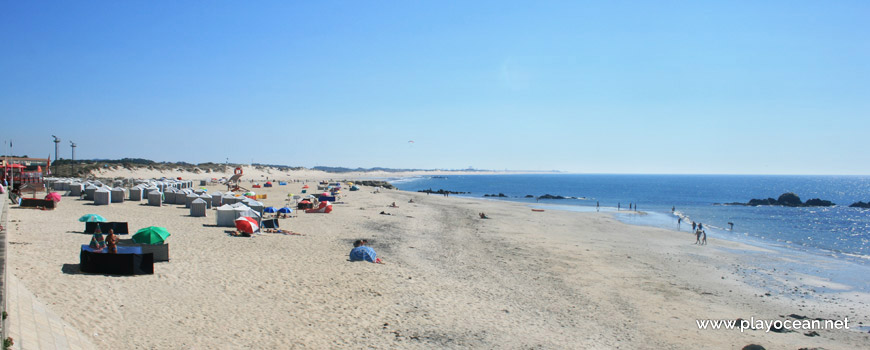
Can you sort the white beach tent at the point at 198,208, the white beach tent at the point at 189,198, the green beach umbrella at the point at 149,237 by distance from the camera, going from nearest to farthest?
the green beach umbrella at the point at 149,237 < the white beach tent at the point at 198,208 < the white beach tent at the point at 189,198

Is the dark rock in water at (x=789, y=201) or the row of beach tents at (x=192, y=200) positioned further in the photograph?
the dark rock in water at (x=789, y=201)

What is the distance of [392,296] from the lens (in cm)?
1238

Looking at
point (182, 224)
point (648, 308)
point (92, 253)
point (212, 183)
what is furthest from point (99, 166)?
point (648, 308)

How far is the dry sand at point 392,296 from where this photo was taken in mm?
9336

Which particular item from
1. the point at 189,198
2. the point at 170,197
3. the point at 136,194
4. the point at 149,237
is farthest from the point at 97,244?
the point at 136,194

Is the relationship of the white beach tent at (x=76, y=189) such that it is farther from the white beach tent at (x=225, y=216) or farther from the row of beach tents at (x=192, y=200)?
the white beach tent at (x=225, y=216)

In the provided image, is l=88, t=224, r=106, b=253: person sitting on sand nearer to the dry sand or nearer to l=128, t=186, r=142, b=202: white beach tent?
the dry sand

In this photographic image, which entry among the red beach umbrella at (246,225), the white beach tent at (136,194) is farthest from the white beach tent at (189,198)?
the red beach umbrella at (246,225)

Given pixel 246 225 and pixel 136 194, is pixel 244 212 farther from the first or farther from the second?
pixel 136 194

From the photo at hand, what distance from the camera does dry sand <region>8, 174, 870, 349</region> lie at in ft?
30.6

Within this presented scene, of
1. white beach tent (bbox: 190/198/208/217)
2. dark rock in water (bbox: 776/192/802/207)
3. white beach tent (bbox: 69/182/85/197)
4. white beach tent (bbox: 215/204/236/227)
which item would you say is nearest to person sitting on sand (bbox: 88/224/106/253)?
white beach tent (bbox: 215/204/236/227)

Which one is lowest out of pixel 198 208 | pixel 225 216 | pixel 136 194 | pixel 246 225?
pixel 246 225

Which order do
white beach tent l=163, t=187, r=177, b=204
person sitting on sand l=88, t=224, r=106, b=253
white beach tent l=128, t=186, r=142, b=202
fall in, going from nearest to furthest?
person sitting on sand l=88, t=224, r=106, b=253, white beach tent l=163, t=187, r=177, b=204, white beach tent l=128, t=186, r=142, b=202

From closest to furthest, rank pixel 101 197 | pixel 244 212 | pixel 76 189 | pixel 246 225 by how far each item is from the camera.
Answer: pixel 246 225 → pixel 244 212 → pixel 101 197 → pixel 76 189
